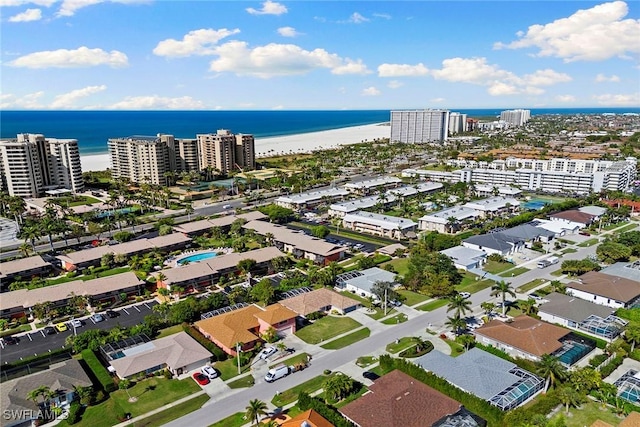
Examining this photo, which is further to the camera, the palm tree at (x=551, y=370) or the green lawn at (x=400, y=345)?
the green lawn at (x=400, y=345)

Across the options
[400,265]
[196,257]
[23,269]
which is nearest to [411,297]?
[400,265]

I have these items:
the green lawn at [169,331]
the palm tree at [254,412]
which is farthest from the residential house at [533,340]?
the green lawn at [169,331]

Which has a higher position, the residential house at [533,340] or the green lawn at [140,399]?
the residential house at [533,340]

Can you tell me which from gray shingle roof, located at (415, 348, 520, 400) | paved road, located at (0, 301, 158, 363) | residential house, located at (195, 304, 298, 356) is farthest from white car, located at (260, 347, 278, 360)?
paved road, located at (0, 301, 158, 363)

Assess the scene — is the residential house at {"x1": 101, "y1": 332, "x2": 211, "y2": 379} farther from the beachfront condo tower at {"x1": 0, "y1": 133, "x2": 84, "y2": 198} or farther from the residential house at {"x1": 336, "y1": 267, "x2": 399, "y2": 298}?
the beachfront condo tower at {"x1": 0, "y1": 133, "x2": 84, "y2": 198}

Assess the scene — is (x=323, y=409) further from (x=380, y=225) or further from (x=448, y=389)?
(x=380, y=225)

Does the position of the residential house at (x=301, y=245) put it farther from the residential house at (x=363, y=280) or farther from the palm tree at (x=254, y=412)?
the palm tree at (x=254, y=412)
